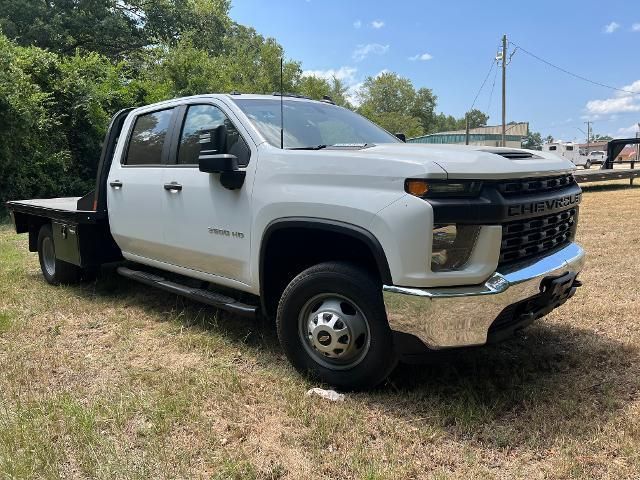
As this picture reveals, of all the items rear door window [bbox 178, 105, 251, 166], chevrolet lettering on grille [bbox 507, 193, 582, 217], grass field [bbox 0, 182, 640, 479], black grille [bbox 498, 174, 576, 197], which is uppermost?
rear door window [bbox 178, 105, 251, 166]

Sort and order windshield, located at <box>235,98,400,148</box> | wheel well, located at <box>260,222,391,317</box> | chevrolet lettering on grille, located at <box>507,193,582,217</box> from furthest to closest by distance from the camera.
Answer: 1. windshield, located at <box>235,98,400,148</box>
2. wheel well, located at <box>260,222,391,317</box>
3. chevrolet lettering on grille, located at <box>507,193,582,217</box>

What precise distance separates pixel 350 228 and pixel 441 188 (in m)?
0.53

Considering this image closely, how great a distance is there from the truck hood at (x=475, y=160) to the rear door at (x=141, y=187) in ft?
6.64

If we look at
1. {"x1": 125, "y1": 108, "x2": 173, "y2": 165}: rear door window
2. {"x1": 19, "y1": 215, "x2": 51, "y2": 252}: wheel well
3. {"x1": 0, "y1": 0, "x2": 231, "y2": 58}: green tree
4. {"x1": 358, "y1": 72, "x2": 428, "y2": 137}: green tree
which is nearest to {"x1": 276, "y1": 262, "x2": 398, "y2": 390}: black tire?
{"x1": 125, "y1": 108, "x2": 173, "y2": 165}: rear door window

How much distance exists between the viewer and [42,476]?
2.40 m

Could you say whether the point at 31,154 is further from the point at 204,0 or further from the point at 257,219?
the point at 204,0

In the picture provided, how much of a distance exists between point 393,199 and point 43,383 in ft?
8.25

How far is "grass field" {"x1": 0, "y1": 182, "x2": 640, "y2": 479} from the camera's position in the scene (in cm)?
247

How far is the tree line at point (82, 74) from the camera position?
13398mm

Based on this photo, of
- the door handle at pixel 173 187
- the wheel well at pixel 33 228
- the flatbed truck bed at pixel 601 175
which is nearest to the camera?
the door handle at pixel 173 187

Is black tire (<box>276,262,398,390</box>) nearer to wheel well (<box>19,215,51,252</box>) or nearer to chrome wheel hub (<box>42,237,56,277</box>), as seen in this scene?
chrome wheel hub (<box>42,237,56,277</box>)

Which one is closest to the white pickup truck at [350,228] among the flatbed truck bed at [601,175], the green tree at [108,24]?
the flatbed truck bed at [601,175]

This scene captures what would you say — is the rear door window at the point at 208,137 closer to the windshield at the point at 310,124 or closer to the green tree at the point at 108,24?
the windshield at the point at 310,124

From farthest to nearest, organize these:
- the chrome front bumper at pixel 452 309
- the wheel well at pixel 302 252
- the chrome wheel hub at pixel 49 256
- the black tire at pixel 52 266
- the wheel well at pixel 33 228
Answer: the wheel well at pixel 33 228 → the chrome wheel hub at pixel 49 256 → the black tire at pixel 52 266 → the wheel well at pixel 302 252 → the chrome front bumper at pixel 452 309
